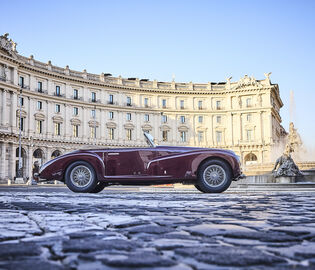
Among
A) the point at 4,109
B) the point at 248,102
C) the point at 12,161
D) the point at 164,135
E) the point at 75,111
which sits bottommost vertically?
the point at 12,161

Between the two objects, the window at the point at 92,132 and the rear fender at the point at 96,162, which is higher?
the window at the point at 92,132

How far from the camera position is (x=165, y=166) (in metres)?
9.39

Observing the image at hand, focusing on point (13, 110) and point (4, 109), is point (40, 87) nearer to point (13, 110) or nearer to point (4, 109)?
point (13, 110)

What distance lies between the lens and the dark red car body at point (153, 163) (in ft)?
30.8

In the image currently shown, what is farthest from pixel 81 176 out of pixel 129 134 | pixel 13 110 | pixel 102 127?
pixel 129 134

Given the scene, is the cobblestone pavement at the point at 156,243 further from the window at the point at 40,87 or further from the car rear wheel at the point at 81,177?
the window at the point at 40,87

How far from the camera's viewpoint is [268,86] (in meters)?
66.9

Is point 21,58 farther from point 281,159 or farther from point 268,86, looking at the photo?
point 281,159

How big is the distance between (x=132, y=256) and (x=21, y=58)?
2166 inches

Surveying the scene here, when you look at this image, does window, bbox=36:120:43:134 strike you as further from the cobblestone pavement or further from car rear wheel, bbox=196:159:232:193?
the cobblestone pavement

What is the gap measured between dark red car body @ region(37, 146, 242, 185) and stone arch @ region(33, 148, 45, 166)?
4609 cm

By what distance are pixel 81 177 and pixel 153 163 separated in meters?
1.89

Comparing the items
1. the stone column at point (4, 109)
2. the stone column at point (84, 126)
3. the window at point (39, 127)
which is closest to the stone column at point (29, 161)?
the window at point (39, 127)

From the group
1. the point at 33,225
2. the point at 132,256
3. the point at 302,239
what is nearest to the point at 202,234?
the point at 302,239
